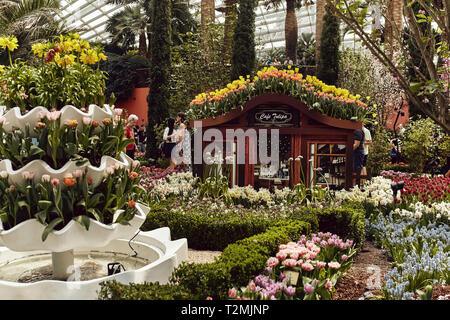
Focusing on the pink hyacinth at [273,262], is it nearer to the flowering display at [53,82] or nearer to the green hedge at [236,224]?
the green hedge at [236,224]

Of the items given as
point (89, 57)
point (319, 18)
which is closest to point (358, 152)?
point (89, 57)

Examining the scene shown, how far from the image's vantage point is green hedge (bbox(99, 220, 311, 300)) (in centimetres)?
330

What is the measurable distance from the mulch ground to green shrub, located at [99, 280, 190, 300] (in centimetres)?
172

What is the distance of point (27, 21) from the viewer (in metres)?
14.9

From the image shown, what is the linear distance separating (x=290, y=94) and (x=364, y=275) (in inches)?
163

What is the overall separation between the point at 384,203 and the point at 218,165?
10.2ft

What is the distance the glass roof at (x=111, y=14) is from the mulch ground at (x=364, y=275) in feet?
77.0

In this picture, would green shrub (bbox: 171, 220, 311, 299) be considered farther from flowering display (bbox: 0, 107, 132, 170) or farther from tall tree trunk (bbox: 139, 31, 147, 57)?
tall tree trunk (bbox: 139, 31, 147, 57)

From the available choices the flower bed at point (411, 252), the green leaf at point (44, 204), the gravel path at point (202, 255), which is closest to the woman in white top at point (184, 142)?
the gravel path at point (202, 255)

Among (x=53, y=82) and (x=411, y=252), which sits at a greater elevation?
(x=53, y=82)

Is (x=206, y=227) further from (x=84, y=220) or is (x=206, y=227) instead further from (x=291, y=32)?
(x=291, y=32)
